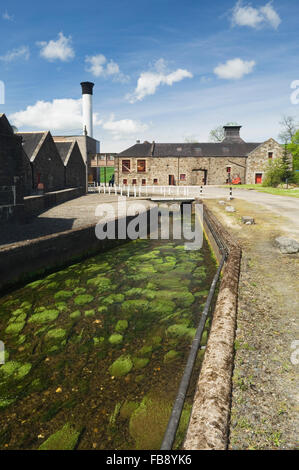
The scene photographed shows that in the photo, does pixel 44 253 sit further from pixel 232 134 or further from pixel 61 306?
pixel 232 134

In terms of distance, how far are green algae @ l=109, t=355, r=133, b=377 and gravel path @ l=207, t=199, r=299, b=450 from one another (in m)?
1.65

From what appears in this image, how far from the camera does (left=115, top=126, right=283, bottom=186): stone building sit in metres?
41.4

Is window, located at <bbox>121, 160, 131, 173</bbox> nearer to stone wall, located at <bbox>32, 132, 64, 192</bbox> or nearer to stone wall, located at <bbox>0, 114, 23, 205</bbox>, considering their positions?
stone wall, located at <bbox>32, 132, 64, 192</bbox>

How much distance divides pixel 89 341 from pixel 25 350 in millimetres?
1042

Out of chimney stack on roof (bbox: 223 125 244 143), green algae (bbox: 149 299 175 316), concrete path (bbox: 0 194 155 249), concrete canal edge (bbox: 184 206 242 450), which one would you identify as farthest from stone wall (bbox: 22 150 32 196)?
chimney stack on roof (bbox: 223 125 244 143)

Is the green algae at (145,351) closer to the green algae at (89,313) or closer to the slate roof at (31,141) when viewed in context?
the green algae at (89,313)

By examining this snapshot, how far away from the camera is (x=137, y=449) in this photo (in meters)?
3.06

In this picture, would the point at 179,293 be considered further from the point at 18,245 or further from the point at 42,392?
the point at 18,245

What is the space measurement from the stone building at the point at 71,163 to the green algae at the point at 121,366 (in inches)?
943

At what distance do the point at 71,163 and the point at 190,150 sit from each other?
20608 millimetres

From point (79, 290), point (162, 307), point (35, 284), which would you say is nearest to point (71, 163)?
point (35, 284)

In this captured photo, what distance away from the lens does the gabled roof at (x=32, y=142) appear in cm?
2114

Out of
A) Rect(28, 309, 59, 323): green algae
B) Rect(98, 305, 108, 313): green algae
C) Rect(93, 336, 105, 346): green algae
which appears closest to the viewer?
Rect(93, 336, 105, 346): green algae

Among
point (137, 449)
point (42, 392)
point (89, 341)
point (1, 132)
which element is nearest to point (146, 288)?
point (89, 341)
